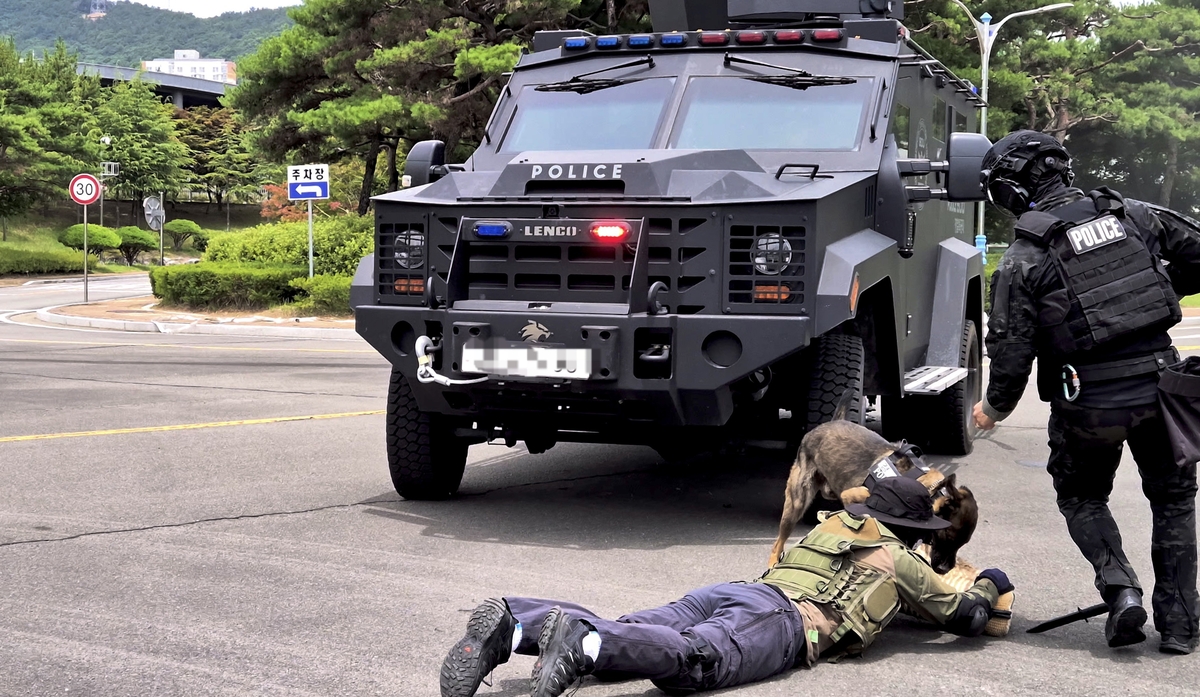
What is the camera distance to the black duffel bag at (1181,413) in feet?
14.3

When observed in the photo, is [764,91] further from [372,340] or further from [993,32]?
[993,32]

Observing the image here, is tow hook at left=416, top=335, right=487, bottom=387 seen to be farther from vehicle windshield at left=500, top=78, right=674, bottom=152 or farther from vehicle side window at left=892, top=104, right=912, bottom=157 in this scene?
vehicle side window at left=892, top=104, right=912, bottom=157

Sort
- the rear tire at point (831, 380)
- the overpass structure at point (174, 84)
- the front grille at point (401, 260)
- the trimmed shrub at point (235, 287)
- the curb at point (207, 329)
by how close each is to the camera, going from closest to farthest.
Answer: the rear tire at point (831, 380), the front grille at point (401, 260), the curb at point (207, 329), the trimmed shrub at point (235, 287), the overpass structure at point (174, 84)

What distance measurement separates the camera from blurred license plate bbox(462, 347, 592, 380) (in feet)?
19.2

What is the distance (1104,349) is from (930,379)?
319cm

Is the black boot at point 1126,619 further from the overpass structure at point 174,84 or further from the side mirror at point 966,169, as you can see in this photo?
the overpass structure at point 174,84

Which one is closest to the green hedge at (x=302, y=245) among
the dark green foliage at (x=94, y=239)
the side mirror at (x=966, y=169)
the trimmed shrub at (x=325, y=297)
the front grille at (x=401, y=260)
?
the trimmed shrub at (x=325, y=297)

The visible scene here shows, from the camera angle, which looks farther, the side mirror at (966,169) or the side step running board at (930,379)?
the side step running board at (930,379)

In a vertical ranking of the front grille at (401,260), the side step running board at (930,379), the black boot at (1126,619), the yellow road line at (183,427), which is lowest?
the yellow road line at (183,427)

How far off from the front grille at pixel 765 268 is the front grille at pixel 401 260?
154cm

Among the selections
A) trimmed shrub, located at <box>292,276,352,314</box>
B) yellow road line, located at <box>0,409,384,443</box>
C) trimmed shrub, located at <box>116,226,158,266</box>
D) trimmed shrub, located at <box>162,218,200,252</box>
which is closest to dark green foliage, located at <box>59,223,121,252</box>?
trimmed shrub, located at <box>116,226,158,266</box>

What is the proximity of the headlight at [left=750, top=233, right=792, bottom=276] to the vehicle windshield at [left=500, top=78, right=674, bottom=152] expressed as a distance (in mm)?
1370

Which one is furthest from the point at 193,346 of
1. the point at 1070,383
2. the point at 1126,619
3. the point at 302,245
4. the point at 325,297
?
the point at 1126,619

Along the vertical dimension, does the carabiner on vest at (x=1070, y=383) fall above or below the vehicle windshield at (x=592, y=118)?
below
